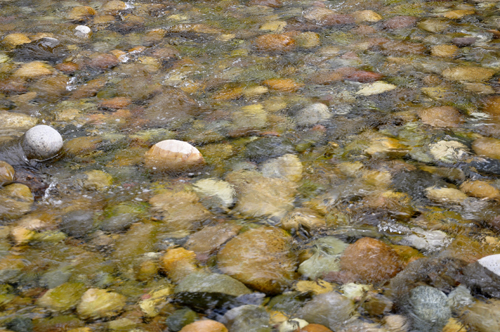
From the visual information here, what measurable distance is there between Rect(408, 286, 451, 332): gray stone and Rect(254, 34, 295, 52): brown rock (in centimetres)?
261

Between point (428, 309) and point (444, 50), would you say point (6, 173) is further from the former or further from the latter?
point (444, 50)

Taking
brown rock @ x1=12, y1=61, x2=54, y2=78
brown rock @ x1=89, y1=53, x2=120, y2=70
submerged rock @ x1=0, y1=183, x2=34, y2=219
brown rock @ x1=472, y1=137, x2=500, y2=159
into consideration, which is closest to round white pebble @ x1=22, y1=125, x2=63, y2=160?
submerged rock @ x1=0, y1=183, x2=34, y2=219

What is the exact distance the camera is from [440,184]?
2.15m

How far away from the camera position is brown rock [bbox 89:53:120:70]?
11.8ft

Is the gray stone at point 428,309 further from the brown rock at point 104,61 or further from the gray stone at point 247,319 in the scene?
the brown rock at point 104,61

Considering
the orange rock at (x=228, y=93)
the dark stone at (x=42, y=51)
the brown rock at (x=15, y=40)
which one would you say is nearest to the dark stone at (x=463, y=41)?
the orange rock at (x=228, y=93)

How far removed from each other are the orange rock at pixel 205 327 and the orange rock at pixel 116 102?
6.28 ft

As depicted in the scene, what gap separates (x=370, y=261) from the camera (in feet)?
5.66

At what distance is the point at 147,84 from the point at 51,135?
3.27 feet

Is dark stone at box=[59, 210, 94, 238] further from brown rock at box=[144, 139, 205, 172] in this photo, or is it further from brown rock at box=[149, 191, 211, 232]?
brown rock at box=[144, 139, 205, 172]

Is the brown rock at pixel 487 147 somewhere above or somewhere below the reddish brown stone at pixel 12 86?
above

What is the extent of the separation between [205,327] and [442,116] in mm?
1956

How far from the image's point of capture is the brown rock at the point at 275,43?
3785mm

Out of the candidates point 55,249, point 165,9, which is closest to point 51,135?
point 55,249
